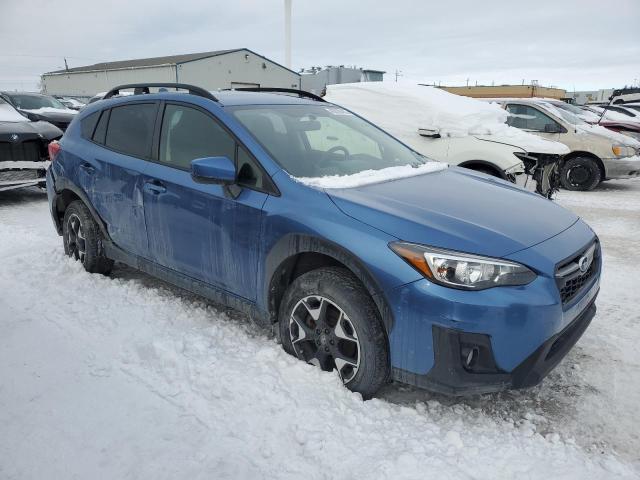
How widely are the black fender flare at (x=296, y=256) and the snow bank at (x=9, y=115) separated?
6.92 m

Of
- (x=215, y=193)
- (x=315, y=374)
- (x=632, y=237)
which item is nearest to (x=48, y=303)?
(x=215, y=193)

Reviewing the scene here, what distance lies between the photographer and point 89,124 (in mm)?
4289

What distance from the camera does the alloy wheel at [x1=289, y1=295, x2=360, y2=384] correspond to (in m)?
2.60

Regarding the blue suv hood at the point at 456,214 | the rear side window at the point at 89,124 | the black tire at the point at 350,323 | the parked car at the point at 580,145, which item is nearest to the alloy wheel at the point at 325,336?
the black tire at the point at 350,323

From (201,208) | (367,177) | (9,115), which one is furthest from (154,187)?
(9,115)

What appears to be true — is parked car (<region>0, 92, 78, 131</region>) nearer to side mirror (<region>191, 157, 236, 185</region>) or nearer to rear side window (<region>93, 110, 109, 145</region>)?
rear side window (<region>93, 110, 109, 145</region>)

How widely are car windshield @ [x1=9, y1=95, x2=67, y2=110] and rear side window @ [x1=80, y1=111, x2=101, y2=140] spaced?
1090 centimetres

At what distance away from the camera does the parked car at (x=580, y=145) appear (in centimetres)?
920

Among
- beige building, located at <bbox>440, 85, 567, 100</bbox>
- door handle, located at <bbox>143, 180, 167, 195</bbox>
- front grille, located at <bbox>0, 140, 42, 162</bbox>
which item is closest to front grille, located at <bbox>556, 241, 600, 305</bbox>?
door handle, located at <bbox>143, 180, 167, 195</bbox>

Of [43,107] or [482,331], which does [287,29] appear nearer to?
[43,107]

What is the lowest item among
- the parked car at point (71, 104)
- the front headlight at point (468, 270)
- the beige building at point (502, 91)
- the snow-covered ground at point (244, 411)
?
the snow-covered ground at point (244, 411)

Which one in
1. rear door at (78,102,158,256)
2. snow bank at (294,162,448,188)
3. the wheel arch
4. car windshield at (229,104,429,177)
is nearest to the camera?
snow bank at (294,162,448,188)

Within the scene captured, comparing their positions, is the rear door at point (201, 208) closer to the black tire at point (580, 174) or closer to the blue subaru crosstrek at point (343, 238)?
the blue subaru crosstrek at point (343, 238)

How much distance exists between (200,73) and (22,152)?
105 feet
